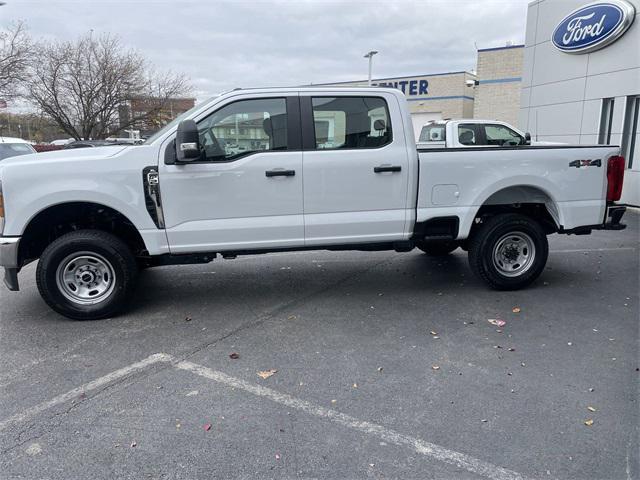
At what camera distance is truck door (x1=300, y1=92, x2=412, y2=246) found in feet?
16.1

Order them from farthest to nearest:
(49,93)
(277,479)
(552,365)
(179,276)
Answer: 1. (49,93)
2. (179,276)
3. (552,365)
4. (277,479)

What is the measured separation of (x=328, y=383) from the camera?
143 inches

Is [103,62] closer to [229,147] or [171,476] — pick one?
[229,147]

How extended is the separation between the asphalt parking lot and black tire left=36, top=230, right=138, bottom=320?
7.4 inches

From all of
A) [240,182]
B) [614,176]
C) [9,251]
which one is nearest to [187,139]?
[240,182]

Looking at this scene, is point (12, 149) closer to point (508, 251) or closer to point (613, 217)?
point (508, 251)

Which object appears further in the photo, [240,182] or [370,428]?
[240,182]

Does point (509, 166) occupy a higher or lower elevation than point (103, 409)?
higher

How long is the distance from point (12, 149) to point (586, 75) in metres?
13.9

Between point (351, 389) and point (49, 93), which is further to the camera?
point (49, 93)

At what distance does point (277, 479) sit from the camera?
8.63 feet

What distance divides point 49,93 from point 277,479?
3043 centimetres

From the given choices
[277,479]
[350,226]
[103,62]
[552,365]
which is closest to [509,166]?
[350,226]

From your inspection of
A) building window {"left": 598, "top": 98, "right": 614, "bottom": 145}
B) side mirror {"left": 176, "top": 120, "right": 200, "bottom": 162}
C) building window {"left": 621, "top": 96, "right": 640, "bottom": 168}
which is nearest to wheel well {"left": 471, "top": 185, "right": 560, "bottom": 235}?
side mirror {"left": 176, "top": 120, "right": 200, "bottom": 162}
